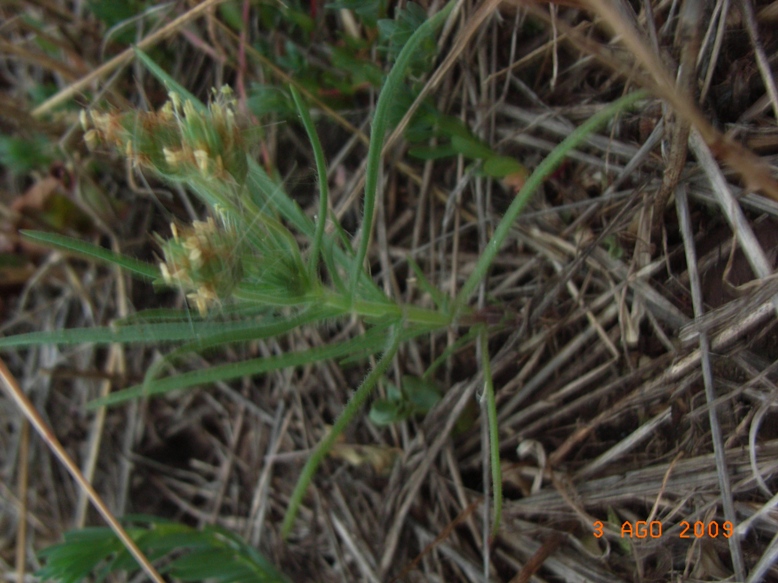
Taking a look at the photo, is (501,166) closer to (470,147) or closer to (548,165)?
(470,147)

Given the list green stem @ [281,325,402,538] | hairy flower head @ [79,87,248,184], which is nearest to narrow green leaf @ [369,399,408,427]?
green stem @ [281,325,402,538]

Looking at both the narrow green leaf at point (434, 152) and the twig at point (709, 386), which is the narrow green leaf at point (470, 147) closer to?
the narrow green leaf at point (434, 152)

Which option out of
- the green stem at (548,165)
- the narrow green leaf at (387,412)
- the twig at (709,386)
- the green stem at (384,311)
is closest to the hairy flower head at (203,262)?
the green stem at (384,311)

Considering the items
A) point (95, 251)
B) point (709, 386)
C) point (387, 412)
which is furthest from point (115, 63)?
point (709, 386)

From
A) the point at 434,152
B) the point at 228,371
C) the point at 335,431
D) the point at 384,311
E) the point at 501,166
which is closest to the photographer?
the point at 335,431

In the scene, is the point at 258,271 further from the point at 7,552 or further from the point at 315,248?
the point at 7,552
